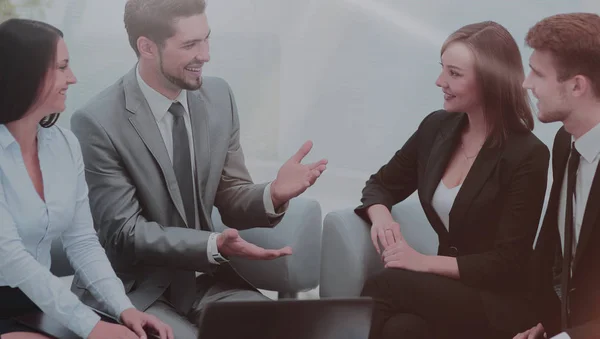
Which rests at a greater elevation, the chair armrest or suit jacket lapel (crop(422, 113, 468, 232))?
suit jacket lapel (crop(422, 113, 468, 232))

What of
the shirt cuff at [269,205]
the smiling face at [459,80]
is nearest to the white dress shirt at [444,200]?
the smiling face at [459,80]

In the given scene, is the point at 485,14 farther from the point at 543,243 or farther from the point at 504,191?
the point at 543,243

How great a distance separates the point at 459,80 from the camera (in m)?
2.49

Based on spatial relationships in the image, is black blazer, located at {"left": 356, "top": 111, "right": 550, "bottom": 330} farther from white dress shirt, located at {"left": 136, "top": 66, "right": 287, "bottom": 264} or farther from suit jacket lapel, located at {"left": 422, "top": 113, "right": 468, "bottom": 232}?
white dress shirt, located at {"left": 136, "top": 66, "right": 287, "bottom": 264}

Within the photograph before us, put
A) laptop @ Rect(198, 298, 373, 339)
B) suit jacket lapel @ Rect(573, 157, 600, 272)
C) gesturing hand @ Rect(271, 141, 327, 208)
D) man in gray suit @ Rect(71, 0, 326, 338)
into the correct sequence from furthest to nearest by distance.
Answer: gesturing hand @ Rect(271, 141, 327, 208) < man in gray suit @ Rect(71, 0, 326, 338) < suit jacket lapel @ Rect(573, 157, 600, 272) < laptop @ Rect(198, 298, 373, 339)

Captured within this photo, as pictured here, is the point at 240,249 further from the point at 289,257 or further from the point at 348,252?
the point at 348,252

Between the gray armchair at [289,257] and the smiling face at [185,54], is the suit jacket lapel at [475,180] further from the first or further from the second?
the smiling face at [185,54]

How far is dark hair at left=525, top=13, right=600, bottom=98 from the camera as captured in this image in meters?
2.21

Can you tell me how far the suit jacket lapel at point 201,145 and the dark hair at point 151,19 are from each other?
20 cm

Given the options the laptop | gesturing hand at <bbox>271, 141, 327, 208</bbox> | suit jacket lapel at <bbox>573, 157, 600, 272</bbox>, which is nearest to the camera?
the laptop

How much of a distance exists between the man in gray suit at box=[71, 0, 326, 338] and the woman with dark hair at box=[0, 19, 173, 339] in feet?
0.47

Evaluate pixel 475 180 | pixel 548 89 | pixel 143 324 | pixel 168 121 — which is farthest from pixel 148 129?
pixel 548 89

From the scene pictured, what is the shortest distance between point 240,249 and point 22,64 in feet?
2.48

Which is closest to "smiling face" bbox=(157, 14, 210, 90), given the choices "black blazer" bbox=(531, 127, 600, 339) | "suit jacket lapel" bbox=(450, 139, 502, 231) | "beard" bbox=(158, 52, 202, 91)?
"beard" bbox=(158, 52, 202, 91)
